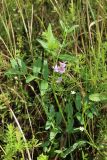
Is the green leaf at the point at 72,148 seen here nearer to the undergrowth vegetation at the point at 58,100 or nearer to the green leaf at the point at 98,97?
the undergrowth vegetation at the point at 58,100

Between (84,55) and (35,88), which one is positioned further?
(35,88)

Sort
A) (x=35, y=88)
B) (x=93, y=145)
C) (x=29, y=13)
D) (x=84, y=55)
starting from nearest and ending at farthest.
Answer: (x=93, y=145), (x=84, y=55), (x=35, y=88), (x=29, y=13)

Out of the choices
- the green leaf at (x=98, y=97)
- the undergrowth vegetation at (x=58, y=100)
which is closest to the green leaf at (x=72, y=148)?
the undergrowth vegetation at (x=58, y=100)

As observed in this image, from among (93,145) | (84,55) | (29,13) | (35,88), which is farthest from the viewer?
(29,13)

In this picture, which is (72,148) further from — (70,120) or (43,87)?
(43,87)

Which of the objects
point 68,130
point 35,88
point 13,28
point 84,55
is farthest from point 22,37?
point 68,130

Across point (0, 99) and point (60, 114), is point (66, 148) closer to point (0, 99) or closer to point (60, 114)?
point (60, 114)

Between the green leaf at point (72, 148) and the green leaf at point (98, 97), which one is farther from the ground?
the green leaf at point (98, 97)

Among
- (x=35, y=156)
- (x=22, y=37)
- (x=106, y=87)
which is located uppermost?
(x=22, y=37)
